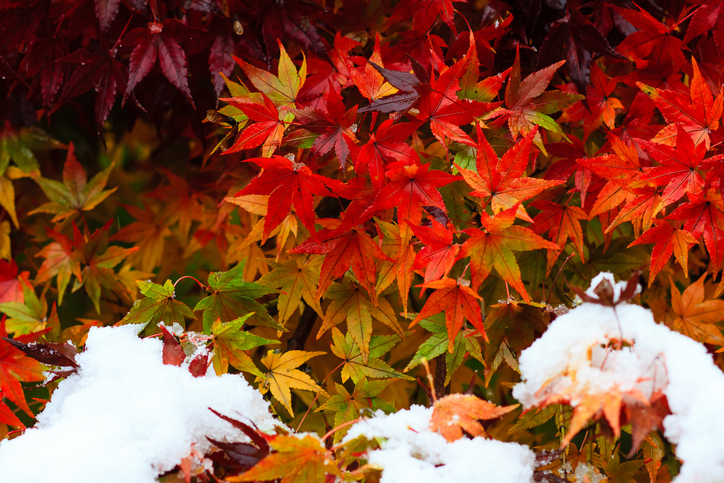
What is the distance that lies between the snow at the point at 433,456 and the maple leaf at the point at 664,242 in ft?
1.27

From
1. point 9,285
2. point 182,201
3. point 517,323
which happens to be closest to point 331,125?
point 517,323

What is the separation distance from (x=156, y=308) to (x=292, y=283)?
261 mm

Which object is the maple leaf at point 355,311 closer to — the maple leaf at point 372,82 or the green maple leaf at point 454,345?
the green maple leaf at point 454,345

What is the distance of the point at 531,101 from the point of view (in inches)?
31.8

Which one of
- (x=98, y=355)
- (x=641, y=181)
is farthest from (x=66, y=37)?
(x=641, y=181)

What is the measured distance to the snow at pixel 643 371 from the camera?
429 millimetres

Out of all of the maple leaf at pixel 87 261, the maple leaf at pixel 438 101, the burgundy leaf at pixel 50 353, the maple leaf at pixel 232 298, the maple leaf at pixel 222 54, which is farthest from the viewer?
the maple leaf at pixel 87 261

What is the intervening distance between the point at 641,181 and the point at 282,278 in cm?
63

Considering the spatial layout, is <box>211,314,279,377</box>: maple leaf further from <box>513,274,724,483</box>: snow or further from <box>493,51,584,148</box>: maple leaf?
<box>493,51,584,148</box>: maple leaf

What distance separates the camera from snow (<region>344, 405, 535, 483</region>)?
0.51 m

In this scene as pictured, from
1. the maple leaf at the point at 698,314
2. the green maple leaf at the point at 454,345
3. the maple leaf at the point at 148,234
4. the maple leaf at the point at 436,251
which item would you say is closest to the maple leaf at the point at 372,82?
the maple leaf at the point at 436,251

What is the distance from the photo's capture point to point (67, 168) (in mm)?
1319

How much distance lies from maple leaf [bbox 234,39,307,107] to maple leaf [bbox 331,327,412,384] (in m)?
0.41

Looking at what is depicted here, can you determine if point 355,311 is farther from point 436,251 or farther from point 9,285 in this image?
point 9,285
